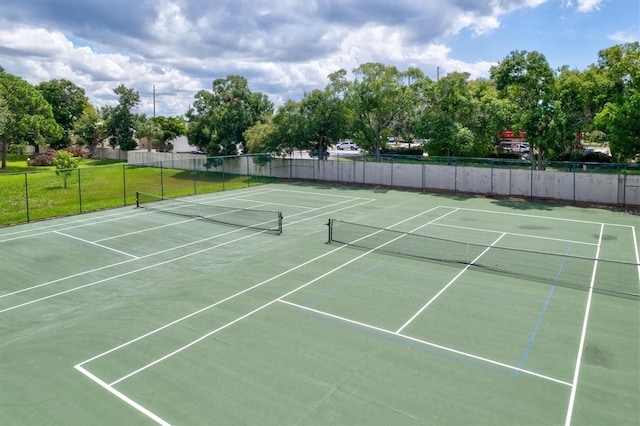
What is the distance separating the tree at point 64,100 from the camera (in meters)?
76.6

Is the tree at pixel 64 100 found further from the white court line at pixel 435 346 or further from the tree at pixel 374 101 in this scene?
the white court line at pixel 435 346

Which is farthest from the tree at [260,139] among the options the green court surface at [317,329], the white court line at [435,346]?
the white court line at [435,346]

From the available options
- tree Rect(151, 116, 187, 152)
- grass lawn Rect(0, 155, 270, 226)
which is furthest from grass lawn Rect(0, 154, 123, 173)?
grass lawn Rect(0, 155, 270, 226)

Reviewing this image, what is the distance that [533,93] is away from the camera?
33656 mm

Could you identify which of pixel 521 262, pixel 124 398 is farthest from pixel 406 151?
pixel 124 398

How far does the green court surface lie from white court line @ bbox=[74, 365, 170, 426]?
4 centimetres

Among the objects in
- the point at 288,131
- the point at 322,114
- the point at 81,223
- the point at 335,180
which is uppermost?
the point at 322,114

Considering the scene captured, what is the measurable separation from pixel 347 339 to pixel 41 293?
1020 cm

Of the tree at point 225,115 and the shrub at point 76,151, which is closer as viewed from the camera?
the tree at point 225,115

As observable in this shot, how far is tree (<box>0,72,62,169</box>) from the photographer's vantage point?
52938 millimetres

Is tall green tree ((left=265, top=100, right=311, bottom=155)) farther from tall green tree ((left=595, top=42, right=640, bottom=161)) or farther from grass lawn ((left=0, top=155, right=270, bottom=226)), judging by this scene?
tall green tree ((left=595, top=42, right=640, bottom=161))

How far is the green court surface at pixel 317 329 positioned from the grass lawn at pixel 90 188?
296 inches

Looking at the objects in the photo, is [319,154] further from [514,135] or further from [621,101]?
[621,101]

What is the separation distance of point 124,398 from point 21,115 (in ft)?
192
